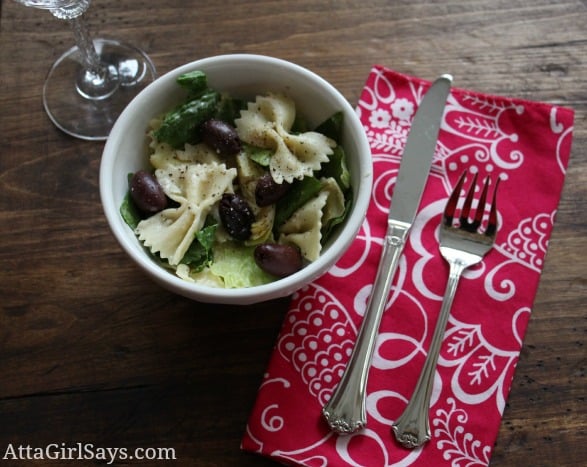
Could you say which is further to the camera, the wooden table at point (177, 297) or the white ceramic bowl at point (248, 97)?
the wooden table at point (177, 297)

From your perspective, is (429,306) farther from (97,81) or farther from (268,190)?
(97,81)

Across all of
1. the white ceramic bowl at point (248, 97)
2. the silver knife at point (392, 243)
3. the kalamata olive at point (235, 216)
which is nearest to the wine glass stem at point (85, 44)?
the white ceramic bowl at point (248, 97)

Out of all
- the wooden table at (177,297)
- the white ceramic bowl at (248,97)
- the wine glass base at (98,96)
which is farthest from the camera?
the wine glass base at (98,96)

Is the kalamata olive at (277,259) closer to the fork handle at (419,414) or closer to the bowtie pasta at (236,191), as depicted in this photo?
the bowtie pasta at (236,191)

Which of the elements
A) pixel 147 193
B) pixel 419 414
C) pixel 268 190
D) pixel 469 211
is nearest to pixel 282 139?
pixel 268 190

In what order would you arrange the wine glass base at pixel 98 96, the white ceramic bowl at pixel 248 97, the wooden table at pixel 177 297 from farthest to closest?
the wine glass base at pixel 98 96, the wooden table at pixel 177 297, the white ceramic bowl at pixel 248 97

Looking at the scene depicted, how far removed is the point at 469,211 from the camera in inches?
38.0

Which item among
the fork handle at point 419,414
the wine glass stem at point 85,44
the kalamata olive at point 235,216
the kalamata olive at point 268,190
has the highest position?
the wine glass stem at point 85,44

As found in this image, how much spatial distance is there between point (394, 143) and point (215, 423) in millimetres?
492

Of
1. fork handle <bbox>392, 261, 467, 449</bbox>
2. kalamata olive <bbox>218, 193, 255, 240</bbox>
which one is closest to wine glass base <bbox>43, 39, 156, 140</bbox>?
kalamata olive <bbox>218, 193, 255, 240</bbox>

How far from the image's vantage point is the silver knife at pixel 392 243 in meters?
0.87

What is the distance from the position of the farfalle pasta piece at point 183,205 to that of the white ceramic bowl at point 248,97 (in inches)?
0.9

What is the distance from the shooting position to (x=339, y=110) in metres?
0.87

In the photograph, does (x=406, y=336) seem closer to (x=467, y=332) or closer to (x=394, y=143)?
(x=467, y=332)
